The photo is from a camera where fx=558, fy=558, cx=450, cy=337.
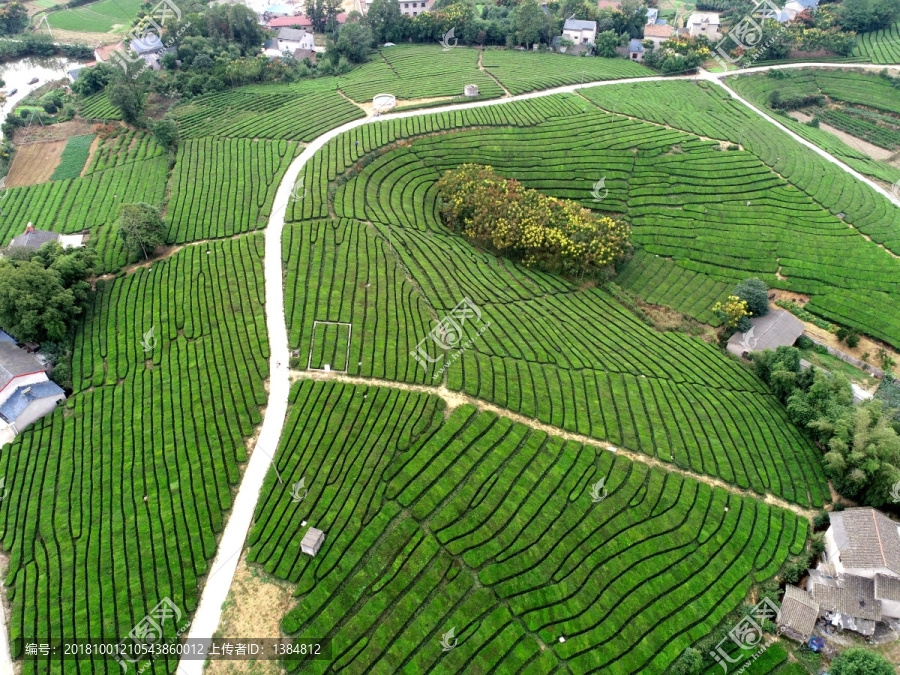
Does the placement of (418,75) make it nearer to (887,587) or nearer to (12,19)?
(887,587)

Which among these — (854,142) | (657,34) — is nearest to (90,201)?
(657,34)

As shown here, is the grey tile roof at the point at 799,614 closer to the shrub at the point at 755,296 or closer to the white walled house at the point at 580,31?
the shrub at the point at 755,296

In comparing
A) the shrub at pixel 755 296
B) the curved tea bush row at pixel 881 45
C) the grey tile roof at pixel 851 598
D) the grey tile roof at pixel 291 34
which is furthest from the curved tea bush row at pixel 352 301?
the curved tea bush row at pixel 881 45

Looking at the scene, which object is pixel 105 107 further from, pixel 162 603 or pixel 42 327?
pixel 162 603

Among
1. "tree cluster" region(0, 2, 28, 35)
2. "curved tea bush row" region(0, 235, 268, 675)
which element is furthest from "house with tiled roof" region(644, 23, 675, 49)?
"tree cluster" region(0, 2, 28, 35)

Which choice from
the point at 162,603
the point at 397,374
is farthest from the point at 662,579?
the point at 162,603

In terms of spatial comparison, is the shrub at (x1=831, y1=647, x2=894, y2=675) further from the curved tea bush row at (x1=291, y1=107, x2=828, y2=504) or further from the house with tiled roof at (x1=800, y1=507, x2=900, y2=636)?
the curved tea bush row at (x1=291, y1=107, x2=828, y2=504)
